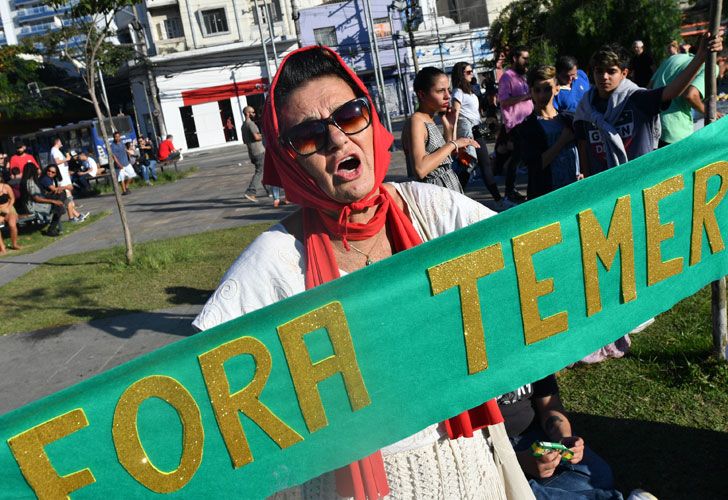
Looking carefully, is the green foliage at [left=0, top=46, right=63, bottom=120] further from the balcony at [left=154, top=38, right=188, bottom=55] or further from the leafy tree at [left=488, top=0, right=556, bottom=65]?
the leafy tree at [left=488, top=0, right=556, bottom=65]

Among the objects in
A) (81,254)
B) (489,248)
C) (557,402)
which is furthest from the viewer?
(81,254)

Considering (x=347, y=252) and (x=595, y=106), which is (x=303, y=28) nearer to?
(x=595, y=106)

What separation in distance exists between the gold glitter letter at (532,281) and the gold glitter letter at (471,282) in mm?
67

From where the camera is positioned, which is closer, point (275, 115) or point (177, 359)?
point (177, 359)

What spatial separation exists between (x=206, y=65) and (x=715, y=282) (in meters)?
44.2

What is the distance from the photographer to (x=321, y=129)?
2.03 m

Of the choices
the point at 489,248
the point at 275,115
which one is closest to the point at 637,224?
the point at 489,248

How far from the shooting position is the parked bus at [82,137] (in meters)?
26.3

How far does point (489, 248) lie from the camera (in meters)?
2.02

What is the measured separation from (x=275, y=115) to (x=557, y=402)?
1.43 m

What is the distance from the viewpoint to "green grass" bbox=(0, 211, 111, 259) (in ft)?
44.1

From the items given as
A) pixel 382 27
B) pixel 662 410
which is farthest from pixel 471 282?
pixel 382 27

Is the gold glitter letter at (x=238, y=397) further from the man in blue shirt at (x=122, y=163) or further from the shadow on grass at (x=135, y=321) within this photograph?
the man in blue shirt at (x=122, y=163)

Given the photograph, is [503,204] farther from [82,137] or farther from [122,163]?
[82,137]
